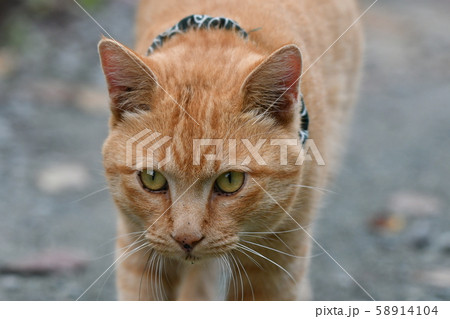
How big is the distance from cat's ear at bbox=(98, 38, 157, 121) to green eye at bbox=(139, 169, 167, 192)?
318mm

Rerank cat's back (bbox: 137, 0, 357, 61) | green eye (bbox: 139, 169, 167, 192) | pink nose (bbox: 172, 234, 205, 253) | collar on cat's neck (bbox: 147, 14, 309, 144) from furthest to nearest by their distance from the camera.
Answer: cat's back (bbox: 137, 0, 357, 61) < collar on cat's neck (bbox: 147, 14, 309, 144) < green eye (bbox: 139, 169, 167, 192) < pink nose (bbox: 172, 234, 205, 253)

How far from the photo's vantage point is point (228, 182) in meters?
2.62

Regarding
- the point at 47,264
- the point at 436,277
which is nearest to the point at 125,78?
the point at 47,264

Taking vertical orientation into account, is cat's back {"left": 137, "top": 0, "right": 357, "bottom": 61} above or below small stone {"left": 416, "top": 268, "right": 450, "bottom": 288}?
above

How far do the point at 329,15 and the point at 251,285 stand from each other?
6.30ft

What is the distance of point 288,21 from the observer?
132 inches

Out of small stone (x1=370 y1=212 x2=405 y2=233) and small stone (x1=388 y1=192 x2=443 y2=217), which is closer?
small stone (x1=370 y1=212 x2=405 y2=233)

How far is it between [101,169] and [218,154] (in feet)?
4.75

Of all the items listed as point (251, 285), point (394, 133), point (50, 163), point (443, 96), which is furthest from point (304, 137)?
point (443, 96)

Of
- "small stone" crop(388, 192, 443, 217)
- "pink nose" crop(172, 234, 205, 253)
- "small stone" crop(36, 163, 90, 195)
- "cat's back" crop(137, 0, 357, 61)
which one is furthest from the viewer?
"small stone" crop(36, 163, 90, 195)

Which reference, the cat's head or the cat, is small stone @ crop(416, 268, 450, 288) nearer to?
the cat

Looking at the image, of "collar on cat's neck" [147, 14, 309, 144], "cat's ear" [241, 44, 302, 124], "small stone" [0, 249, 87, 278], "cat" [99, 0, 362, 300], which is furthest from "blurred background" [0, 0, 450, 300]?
"cat's ear" [241, 44, 302, 124]

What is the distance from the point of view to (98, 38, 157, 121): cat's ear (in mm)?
2611

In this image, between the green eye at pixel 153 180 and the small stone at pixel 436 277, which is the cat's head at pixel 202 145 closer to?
the green eye at pixel 153 180
